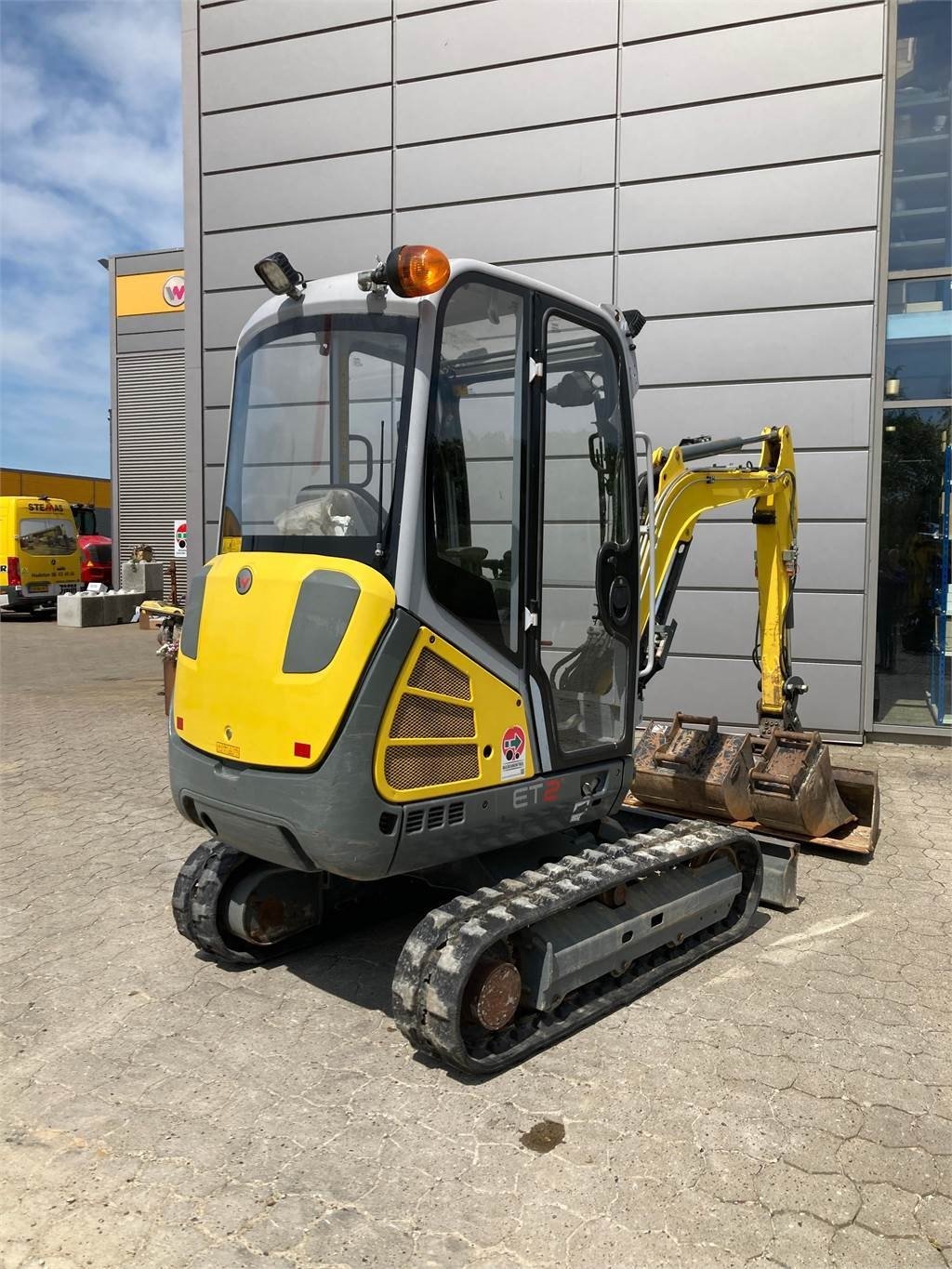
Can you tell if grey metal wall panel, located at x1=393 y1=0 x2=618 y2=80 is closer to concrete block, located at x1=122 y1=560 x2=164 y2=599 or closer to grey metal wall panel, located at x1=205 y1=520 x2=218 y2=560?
grey metal wall panel, located at x1=205 y1=520 x2=218 y2=560

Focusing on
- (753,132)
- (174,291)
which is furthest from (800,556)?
(174,291)

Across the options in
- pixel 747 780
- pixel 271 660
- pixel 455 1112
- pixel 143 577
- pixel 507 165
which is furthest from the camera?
pixel 143 577

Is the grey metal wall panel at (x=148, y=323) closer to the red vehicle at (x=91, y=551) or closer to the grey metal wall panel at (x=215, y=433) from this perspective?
the red vehicle at (x=91, y=551)

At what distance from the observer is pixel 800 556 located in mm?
8383

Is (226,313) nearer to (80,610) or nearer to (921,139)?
(921,139)

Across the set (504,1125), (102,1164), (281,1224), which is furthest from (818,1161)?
(102,1164)

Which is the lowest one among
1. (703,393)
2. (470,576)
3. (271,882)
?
(271,882)

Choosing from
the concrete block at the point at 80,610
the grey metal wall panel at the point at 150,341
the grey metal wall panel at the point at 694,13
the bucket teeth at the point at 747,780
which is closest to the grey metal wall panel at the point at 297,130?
the grey metal wall panel at the point at 694,13

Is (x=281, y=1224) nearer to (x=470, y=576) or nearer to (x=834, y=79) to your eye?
(x=470, y=576)

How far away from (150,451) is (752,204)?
19772 millimetres

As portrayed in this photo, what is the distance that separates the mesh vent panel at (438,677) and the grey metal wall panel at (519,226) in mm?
6633

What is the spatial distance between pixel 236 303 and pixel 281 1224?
30.7 ft

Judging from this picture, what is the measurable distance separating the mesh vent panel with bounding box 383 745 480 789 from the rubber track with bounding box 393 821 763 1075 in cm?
44

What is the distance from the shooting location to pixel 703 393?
861cm
